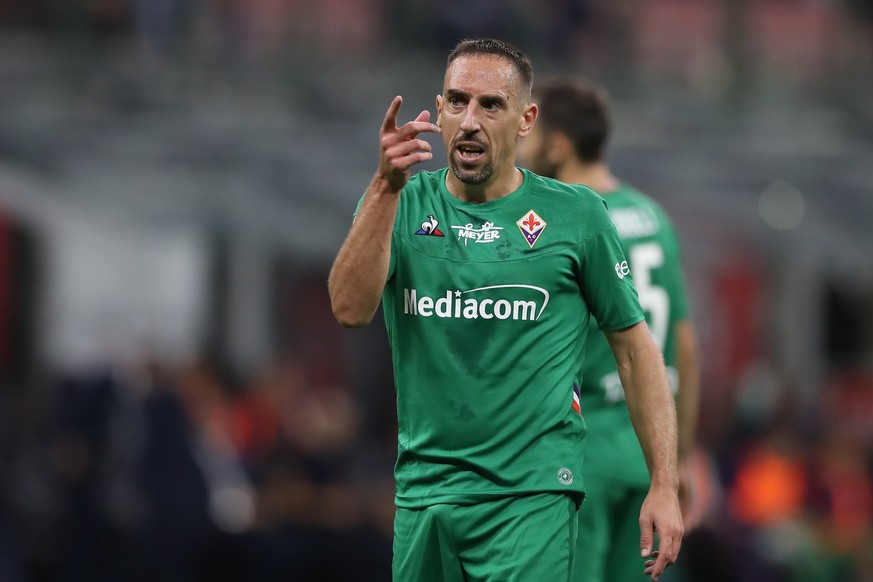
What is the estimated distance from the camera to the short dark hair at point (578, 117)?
269 inches

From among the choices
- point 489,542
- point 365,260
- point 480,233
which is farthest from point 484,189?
point 489,542

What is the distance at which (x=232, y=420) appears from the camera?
14.2 m

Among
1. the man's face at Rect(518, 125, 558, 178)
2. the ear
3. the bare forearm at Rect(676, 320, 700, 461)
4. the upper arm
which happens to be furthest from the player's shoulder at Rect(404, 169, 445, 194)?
the bare forearm at Rect(676, 320, 700, 461)

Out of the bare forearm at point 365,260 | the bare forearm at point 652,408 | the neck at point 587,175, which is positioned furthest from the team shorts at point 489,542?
the neck at point 587,175

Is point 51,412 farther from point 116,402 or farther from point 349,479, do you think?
point 349,479

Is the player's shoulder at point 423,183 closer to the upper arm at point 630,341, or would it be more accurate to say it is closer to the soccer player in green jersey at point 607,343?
the upper arm at point 630,341

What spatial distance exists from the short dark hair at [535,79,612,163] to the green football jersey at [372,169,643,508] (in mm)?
1823

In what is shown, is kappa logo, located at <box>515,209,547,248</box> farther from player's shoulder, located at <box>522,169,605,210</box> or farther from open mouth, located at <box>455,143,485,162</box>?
open mouth, located at <box>455,143,485,162</box>

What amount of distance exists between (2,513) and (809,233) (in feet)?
29.1

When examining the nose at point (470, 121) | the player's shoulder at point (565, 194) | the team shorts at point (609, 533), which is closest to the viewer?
the nose at point (470, 121)

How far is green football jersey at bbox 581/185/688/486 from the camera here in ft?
21.4

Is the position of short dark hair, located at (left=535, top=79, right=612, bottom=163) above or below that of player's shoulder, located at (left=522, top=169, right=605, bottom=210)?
above

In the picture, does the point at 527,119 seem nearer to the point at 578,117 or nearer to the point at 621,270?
the point at 621,270

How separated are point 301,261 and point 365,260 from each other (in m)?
15.2
